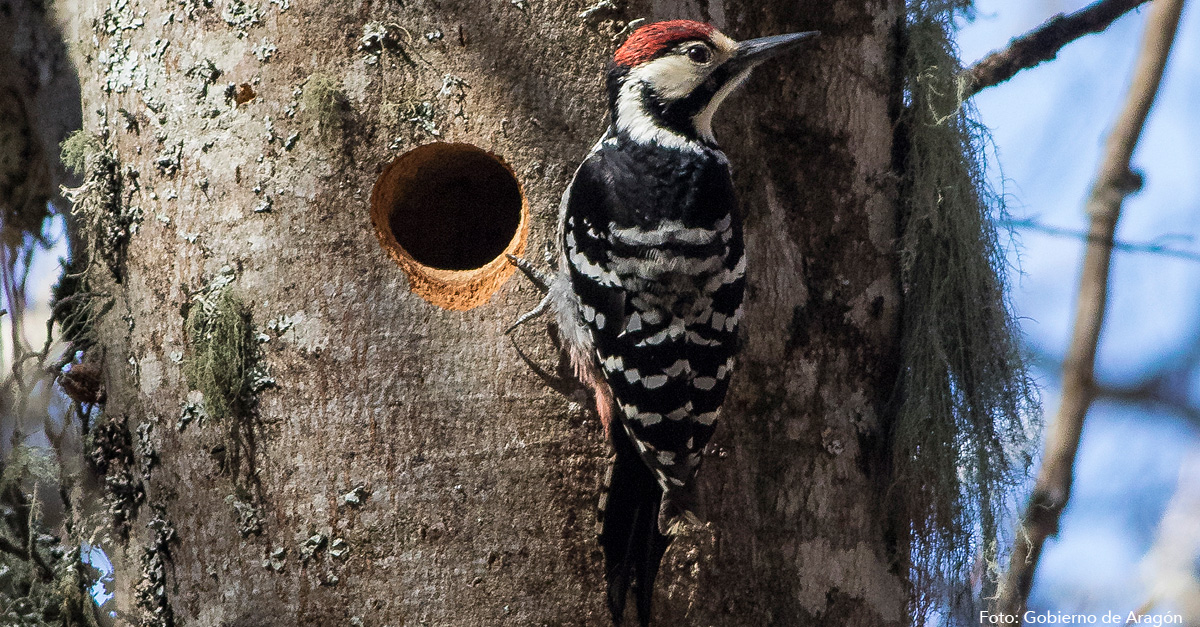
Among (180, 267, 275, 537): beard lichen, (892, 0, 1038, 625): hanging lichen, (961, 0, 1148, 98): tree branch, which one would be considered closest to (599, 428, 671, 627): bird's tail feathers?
(892, 0, 1038, 625): hanging lichen

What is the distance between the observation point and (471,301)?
238cm

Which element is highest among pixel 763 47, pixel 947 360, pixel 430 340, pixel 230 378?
pixel 763 47

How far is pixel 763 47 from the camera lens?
244 cm

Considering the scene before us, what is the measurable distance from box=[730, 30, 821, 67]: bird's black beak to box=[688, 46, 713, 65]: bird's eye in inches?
2.8

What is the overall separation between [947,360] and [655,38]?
1121 mm

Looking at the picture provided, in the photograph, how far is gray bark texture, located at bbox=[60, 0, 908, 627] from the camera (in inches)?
87.0

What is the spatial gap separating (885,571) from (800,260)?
0.82 m

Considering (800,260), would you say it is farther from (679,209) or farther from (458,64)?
(458,64)

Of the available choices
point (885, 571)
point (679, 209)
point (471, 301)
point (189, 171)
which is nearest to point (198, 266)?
point (189, 171)

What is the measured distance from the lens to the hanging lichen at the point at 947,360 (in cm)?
255

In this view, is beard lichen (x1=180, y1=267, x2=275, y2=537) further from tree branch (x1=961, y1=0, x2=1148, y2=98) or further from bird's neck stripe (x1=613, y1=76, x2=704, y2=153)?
tree branch (x1=961, y1=0, x2=1148, y2=98)

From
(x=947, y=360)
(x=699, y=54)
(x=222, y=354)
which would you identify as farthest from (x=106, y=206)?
(x=947, y=360)

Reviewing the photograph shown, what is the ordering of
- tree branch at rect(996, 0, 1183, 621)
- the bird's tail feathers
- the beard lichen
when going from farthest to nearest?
1. tree branch at rect(996, 0, 1183, 621)
2. the beard lichen
3. the bird's tail feathers

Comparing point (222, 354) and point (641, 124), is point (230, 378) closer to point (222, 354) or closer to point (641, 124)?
point (222, 354)
